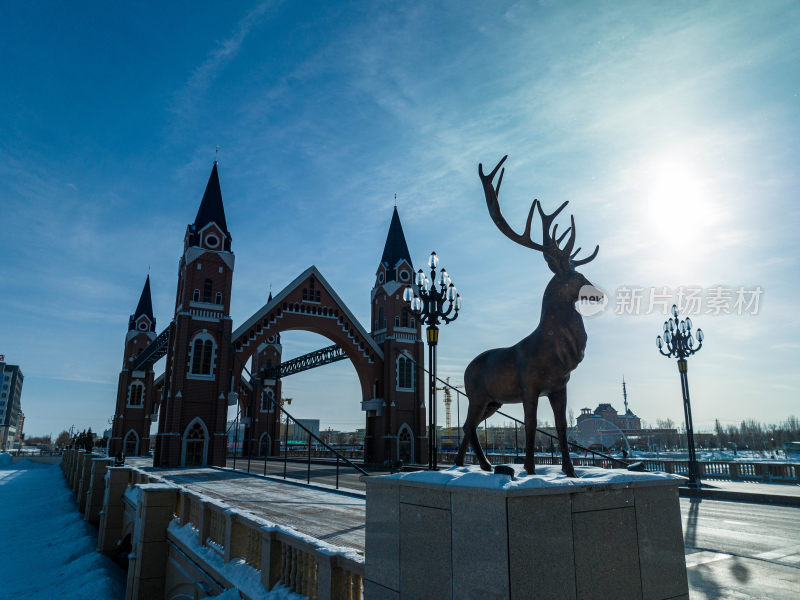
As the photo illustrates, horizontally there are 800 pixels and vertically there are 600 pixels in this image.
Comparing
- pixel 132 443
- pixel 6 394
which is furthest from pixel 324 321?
pixel 6 394

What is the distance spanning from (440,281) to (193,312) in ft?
90.6

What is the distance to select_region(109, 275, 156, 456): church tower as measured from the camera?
55.0 m

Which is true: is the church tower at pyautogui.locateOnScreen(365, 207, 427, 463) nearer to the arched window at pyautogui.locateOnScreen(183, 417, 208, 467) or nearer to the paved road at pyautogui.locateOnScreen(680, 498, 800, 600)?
the arched window at pyautogui.locateOnScreen(183, 417, 208, 467)

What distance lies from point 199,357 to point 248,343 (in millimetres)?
3675

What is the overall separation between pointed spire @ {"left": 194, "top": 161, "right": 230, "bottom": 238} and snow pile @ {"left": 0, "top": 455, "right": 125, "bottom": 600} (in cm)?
2113

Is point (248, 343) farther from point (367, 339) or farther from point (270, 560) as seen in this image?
point (270, 560)

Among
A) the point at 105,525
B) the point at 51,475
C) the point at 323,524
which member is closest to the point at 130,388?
the point at 51,475

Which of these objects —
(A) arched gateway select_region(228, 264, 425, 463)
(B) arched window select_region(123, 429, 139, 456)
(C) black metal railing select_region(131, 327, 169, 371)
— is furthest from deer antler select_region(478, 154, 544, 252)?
(B) arched window select_region(123, 429, 139, 456)

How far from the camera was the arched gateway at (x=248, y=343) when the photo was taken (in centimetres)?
3391

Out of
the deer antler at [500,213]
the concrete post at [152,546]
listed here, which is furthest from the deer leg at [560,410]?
the concrete post at [152,546]

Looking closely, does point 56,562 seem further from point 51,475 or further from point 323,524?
point 51,475

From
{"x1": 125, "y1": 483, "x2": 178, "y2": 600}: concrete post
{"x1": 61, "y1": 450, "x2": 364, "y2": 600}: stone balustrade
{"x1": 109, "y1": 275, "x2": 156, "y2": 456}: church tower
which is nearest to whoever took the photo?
{"x1": 61, "y1": 450, "x2": 364, "y2": 600}: stone balustrade

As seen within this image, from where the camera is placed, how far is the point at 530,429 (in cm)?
476

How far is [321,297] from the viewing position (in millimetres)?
40469
